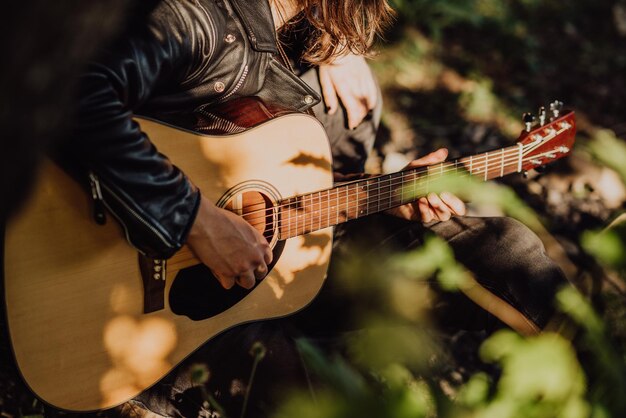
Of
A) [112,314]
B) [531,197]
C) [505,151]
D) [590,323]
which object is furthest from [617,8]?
[112,314]

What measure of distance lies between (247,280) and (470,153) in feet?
7.97

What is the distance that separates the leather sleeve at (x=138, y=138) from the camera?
1.44 metres

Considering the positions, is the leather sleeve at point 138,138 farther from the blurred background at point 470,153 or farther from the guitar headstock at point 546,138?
the guitar headstock at point 546,138

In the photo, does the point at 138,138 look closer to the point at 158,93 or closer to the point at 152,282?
the point at 158,93

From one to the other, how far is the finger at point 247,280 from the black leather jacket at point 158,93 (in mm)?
287

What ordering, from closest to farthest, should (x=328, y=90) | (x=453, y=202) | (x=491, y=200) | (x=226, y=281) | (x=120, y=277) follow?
1. (x=491, y=200)
2. (x=120, y=277)
3. (x=226, y=281)
4. (x=453, y=202)
5. (x=328, y=90)

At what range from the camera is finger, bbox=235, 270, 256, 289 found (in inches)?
71.8

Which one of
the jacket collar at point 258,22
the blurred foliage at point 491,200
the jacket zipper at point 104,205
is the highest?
the jacket collar at point 258,22

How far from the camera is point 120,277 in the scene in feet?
5.63

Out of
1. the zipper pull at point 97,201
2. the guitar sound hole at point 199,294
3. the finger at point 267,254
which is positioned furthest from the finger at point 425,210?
the zipper pull at point 97,201

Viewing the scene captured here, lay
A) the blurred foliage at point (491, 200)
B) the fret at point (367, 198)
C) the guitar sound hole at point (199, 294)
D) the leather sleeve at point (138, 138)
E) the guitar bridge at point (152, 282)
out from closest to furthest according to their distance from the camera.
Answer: the blurred foliage at point (491, 200)
the leather sleeve at point (138, 138)
the guitar bridge at point (152, 282)
the guitar sound hole at point (199, 294)
the fret at point (367, 198)

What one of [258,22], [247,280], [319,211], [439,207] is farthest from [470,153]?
[247,280]

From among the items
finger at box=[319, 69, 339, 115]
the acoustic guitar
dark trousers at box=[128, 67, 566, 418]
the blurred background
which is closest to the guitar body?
the acoustic guitar

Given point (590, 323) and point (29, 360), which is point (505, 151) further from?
point (29, 360)
